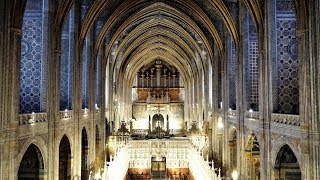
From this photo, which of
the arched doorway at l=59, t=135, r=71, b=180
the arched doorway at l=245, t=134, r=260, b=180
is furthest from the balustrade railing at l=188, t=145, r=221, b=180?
the arched doorway at l=59, t=135, r=71, b=180

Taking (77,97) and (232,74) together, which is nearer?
(77,97)

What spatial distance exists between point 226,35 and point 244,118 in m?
7.96

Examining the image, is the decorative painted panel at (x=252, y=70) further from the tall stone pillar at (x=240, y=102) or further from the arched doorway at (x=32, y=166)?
the arched doorway at (x=32, y=166)

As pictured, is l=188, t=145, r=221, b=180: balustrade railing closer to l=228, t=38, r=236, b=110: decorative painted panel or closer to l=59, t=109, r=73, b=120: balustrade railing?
l=228, t=38, r=236, b=110: decorative painted panel

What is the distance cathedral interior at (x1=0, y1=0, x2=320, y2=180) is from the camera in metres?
11.6

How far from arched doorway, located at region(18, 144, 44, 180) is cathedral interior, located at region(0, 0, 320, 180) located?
4cm

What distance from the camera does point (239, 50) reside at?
816 inches

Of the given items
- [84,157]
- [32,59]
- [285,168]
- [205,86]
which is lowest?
[84,157]

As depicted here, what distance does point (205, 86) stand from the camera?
3459 cm

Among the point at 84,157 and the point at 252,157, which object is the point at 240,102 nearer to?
the point at 252,157

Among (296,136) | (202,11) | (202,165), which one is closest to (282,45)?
(296,136)

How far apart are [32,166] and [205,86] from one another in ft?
72.1

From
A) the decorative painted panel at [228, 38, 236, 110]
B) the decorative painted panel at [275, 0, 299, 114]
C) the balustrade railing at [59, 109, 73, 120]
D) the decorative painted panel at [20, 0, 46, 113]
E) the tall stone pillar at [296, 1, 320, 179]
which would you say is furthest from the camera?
the decorative painted panel at [228, 38, 236, 110]

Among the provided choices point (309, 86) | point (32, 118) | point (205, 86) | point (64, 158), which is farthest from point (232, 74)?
point (32, 118)
